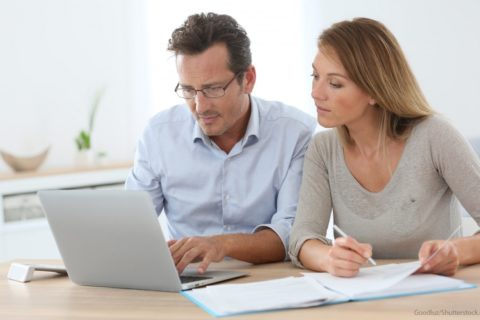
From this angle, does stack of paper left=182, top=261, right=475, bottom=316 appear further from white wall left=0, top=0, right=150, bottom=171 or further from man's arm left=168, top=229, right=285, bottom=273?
white wall left=0, top=0, right=150, bottom=171

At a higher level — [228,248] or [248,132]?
[248,132]

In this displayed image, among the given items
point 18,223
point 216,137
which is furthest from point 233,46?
point 18,223

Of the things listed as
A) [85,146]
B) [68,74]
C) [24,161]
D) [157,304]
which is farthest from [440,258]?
[68,74]

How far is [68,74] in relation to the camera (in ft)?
16.6

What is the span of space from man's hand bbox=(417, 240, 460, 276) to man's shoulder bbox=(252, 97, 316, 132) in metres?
0.90

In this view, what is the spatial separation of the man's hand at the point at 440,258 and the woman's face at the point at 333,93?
54cm

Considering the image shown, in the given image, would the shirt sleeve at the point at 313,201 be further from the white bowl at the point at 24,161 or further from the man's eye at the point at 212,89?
the white bowl at the point at 24,161

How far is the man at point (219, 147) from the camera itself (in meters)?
2.56

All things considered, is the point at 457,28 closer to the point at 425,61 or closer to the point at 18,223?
the point at 425,61

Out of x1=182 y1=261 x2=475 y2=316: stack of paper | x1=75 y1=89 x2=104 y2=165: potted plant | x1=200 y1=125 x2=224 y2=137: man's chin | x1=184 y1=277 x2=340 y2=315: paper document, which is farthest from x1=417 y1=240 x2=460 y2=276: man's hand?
x1=75 y1=89 x2=104 y2=165: potted plant

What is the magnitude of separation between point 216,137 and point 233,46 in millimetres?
290

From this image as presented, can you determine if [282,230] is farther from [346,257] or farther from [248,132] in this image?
[346,257]

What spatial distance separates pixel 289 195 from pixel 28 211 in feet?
7.43

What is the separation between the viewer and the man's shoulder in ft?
Answer: 8.84
